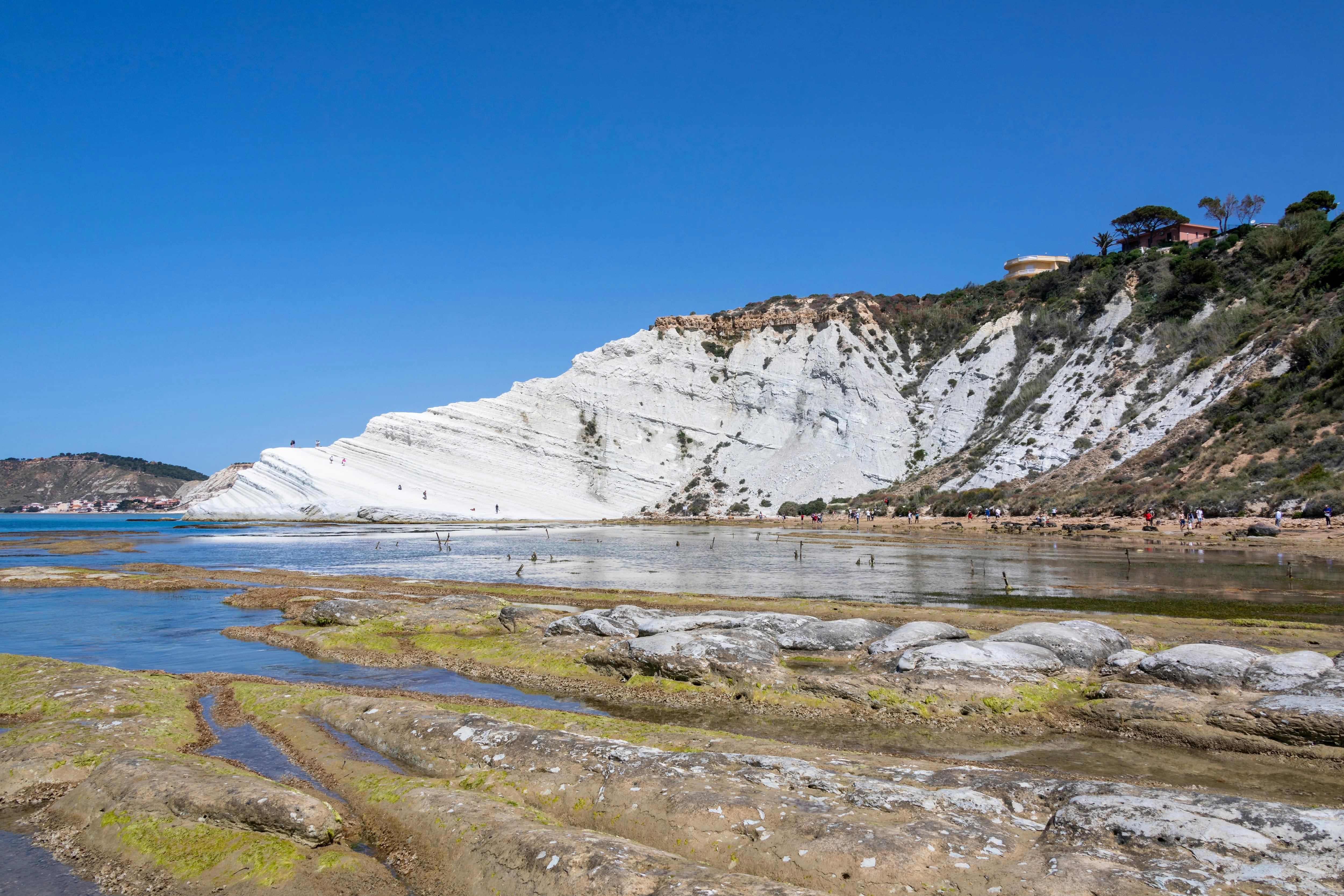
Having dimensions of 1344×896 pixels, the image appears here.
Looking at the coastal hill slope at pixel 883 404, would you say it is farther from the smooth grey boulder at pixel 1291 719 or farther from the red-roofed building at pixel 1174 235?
the smooth grey boulder at pixel 1291 719

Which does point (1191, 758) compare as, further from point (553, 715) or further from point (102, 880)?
point (102, 880)

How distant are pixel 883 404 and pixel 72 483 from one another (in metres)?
193

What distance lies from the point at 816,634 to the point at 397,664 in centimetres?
703

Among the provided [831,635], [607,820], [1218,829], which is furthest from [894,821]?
[831,635]

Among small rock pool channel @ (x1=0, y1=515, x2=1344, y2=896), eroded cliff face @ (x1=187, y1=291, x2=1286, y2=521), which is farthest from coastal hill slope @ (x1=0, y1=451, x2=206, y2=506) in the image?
small rock pool channel @ (x1=0, y1=515, x2=1344, y2=896)

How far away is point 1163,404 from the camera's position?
4453 centimetres

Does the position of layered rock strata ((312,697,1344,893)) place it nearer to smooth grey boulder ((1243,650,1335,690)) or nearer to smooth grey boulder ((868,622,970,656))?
smooth grey boulder ((1243,650,1335,690))

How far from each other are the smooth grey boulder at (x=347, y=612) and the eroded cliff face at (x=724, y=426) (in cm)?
4324

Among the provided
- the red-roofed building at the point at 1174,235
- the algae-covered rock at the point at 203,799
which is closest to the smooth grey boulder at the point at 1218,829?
the algae-covered rock at the point at 203,799

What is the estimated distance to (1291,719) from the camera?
24.7 ft

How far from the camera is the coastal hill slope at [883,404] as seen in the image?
145 feet

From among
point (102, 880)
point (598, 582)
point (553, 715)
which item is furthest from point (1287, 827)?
point (598, 582)

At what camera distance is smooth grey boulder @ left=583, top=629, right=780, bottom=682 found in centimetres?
1054

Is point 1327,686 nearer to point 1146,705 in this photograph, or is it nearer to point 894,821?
point 1146,705
